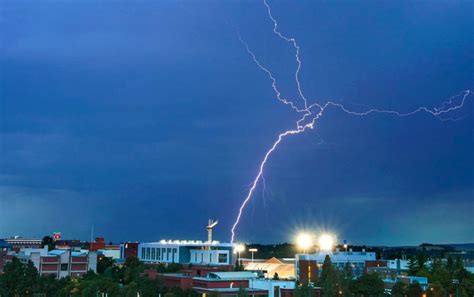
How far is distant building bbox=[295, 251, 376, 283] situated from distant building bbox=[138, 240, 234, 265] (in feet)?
26.9

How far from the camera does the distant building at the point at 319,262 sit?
150 ft

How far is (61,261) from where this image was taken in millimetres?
44344

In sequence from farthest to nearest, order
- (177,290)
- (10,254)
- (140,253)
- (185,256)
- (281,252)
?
(281,252), (140,253), (185,256), (10,254), (177,290)

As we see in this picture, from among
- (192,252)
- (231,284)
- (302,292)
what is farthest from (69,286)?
(192,252)

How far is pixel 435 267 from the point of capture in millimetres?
41250

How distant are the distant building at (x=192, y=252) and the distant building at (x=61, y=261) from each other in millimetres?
10212

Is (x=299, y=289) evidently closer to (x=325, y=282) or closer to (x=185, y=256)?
(x=325, y=282)

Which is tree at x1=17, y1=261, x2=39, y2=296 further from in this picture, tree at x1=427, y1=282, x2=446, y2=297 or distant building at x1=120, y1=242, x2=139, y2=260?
distant building at x1=120, y1=242, x2=139, y2=260

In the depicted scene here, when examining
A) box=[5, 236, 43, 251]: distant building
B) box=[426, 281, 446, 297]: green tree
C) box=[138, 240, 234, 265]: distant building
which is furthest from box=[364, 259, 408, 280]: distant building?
box=[5, 236, 43, 251]: distant building

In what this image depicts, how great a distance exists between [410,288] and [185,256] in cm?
2719

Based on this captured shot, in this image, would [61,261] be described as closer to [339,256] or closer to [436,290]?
[339,256]

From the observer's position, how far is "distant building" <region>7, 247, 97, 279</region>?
43562 mm

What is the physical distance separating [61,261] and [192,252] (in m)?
14.5

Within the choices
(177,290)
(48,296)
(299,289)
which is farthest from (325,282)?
(48,296)
